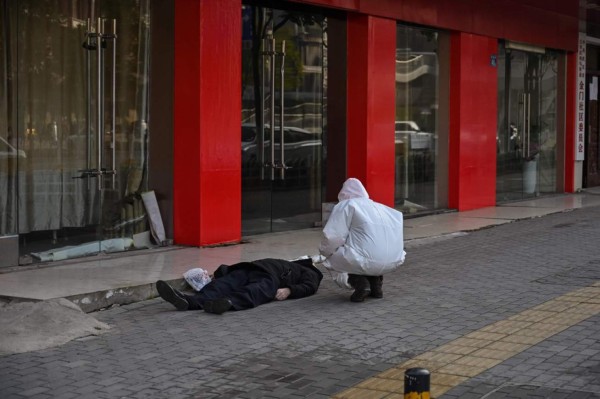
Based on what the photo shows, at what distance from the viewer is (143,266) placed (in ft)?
34.7

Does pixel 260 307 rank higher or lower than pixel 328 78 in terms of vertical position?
lower

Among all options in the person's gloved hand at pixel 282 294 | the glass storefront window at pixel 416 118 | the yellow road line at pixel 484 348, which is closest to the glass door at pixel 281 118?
the glass storefront window at pixel 416 118

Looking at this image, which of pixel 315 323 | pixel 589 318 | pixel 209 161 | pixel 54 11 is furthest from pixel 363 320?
pixel 54 11

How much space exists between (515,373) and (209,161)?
6.51m

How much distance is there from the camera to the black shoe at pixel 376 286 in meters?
9.23

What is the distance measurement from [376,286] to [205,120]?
12.6ft

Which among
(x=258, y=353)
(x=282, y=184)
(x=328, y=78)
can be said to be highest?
(x=328, y=78)

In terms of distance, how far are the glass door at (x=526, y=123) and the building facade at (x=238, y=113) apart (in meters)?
0.10

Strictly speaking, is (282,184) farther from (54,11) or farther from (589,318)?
(589,318)

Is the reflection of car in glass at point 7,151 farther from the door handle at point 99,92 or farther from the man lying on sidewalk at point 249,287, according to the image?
the man lying on sidewalk at point 249,287

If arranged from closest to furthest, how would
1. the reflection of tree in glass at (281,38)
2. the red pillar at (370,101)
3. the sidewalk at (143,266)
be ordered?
the sidewalk at (143,266) → the reflection of tree in glass at (281,38) → the red pillar at (370,101)

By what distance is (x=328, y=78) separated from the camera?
15.2m

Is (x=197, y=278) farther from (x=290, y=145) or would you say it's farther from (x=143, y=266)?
(x=290, y=145)

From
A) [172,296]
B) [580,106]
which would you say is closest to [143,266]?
[172,296]
